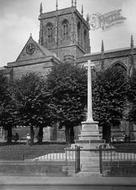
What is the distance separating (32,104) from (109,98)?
27.1 feet

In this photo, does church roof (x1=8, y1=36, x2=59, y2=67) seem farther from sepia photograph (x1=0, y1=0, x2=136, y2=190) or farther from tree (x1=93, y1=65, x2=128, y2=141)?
tree (x1=93, y1=65, x2=128, y2=141)

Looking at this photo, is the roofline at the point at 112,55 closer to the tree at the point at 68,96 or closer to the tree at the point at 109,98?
the tree at the point at 109,98

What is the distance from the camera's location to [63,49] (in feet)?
200

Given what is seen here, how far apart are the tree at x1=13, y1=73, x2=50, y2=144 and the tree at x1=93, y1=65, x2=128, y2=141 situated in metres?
5.63

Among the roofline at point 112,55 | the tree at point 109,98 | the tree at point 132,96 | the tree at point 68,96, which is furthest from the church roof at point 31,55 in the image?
the tree at point 132,96

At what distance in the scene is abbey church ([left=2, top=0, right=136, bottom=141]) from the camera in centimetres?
4791

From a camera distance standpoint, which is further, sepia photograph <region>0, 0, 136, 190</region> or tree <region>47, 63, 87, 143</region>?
tree <region>47, 63, 87, 143</region>

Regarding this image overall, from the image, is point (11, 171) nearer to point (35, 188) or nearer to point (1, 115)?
point (35, 188)

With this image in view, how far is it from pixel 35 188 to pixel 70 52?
52748 mm

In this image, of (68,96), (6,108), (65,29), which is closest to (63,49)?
(65,29)

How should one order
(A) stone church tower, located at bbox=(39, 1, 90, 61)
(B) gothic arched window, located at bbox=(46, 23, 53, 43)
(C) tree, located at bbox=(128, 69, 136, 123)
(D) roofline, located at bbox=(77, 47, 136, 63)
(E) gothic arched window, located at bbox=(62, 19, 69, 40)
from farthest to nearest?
1. (B) gothic arched window, located at bbox=(46, 23, 53, 43)
2. (E) gothic arched window, located at bbox=(62, 19, 69, 40)
3. (A) stone church tower, located at bbox=(39, 1, 90, 61)
4. (D) roofline, located at bbox=(77, 47, 136, 63)
5. (C) tree, located at bbox=(128, 69, 136, 123)

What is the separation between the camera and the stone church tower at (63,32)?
2375 inches

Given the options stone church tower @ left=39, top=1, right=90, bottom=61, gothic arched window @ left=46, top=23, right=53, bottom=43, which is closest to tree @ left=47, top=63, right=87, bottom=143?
stone church tower @ left=39, top=1, right=90, bottom=61

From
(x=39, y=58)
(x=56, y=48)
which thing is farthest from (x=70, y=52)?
(x=39, y=58)
